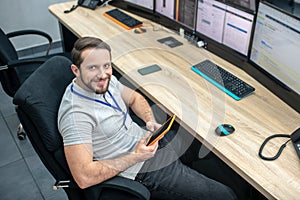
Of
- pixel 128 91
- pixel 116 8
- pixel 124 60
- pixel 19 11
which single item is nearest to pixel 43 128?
pixel 128 91

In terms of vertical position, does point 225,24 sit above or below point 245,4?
below

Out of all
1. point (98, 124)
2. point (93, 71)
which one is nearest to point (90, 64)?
point (93, 71)

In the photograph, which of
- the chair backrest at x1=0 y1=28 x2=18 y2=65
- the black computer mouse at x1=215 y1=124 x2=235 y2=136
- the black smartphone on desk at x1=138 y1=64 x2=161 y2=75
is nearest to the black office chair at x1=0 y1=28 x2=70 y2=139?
the chair backrest at x1=0 y1=28 x2=18 y2=65

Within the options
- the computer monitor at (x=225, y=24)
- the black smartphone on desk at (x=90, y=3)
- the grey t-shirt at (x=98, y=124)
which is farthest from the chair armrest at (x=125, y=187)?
the black smartphone on desk at (x=90, y=3)

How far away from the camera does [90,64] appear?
4.86ft

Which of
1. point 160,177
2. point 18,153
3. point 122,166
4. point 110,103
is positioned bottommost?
point 18,153

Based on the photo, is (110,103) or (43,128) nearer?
(43,128)

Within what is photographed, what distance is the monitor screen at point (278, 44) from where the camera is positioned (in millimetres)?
1548

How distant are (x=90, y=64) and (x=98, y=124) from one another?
262mm

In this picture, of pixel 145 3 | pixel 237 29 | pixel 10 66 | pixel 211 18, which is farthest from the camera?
pixel 145 3

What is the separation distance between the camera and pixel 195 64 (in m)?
2.04

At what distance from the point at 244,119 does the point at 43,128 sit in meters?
0.91

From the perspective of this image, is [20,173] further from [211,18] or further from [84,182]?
[211,18]

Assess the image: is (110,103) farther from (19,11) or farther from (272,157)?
(19,11)
